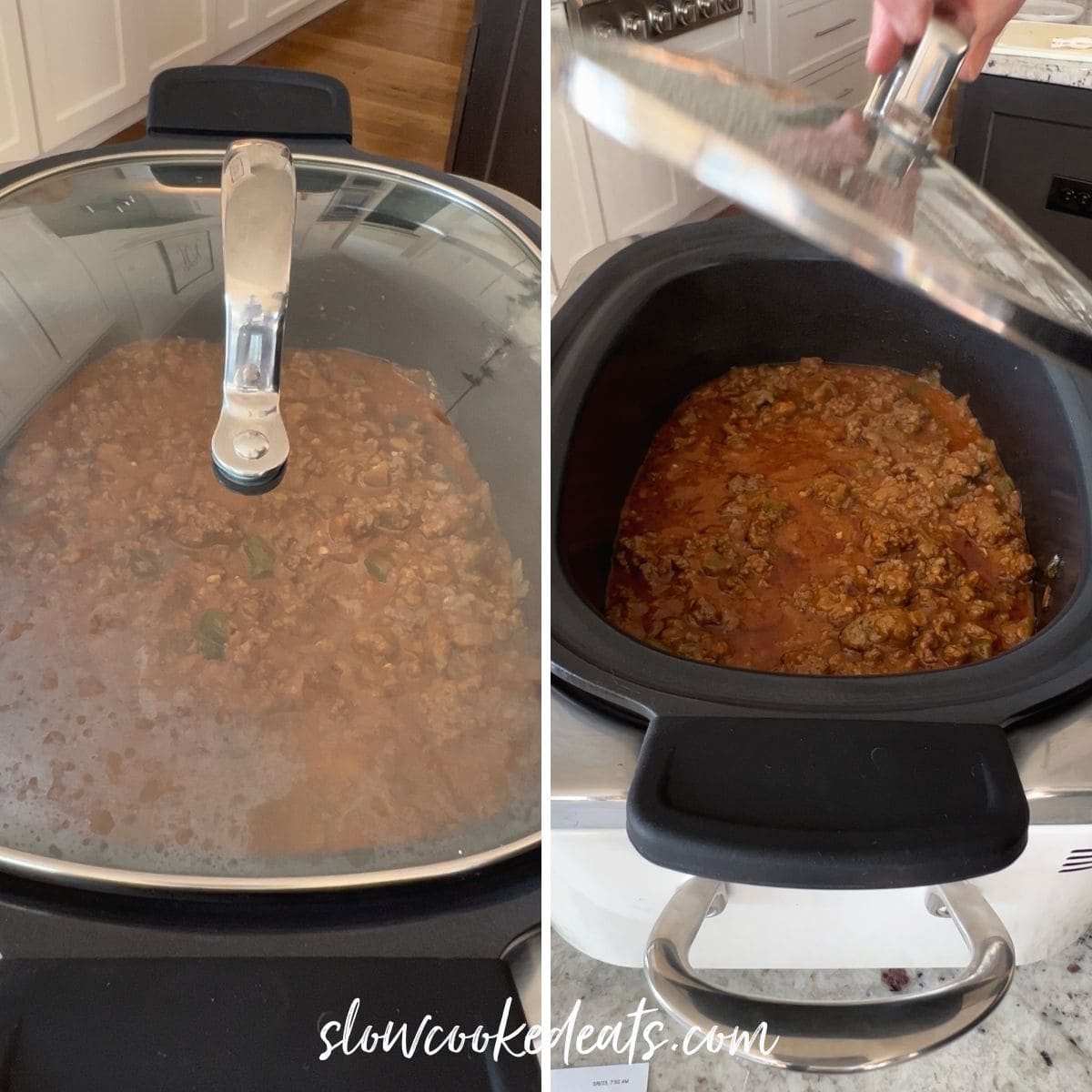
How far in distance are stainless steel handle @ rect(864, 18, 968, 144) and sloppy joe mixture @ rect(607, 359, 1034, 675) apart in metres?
0.34

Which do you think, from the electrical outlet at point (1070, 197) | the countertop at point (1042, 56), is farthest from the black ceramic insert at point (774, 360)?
the electrical outlet at point (1070, 197)

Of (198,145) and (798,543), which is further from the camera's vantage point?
(798,543)

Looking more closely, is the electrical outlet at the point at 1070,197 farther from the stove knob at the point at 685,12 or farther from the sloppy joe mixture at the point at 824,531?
the stove knob at the point at 685,12

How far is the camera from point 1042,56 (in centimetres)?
98

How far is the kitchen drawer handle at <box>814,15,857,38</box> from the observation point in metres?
0.48

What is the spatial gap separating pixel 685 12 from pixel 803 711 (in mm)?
308

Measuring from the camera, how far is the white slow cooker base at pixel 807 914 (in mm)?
544

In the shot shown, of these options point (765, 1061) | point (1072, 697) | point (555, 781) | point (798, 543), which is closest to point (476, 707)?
point (555, 781)

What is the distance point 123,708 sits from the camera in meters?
0.43

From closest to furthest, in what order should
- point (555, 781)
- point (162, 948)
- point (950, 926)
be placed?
point (162, 948), point (555, 781), point (950, 926)

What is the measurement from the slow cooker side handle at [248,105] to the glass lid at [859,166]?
0.33 meters

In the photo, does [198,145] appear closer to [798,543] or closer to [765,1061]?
[798,543]

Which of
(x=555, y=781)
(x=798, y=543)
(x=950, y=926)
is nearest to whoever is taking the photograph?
(x=555, y=781)

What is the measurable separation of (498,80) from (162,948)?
428 mm
